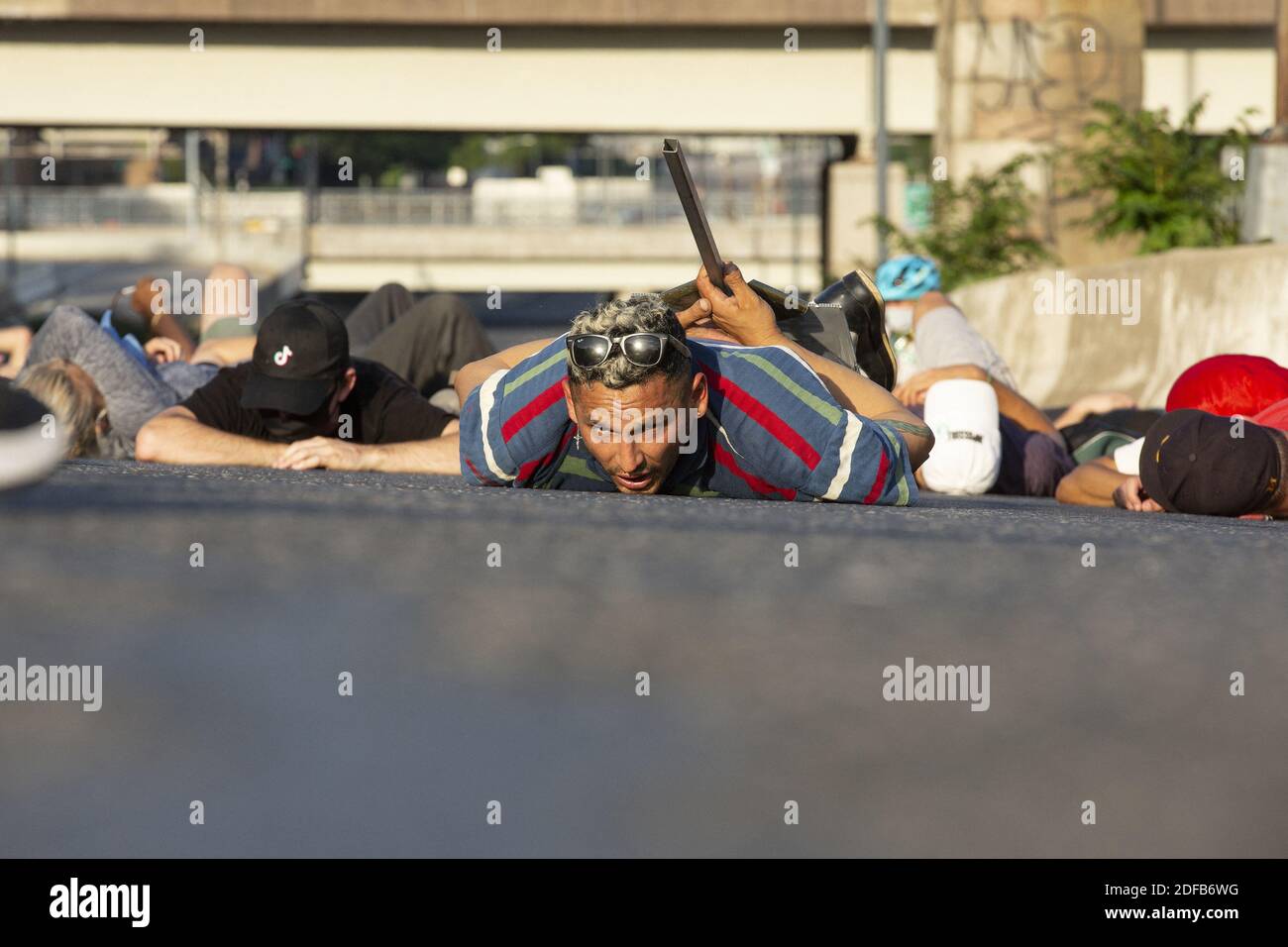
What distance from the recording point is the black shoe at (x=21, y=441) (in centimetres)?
227

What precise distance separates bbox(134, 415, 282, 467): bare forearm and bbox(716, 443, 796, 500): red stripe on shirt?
1894 mm

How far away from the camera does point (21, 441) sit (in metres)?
2.29

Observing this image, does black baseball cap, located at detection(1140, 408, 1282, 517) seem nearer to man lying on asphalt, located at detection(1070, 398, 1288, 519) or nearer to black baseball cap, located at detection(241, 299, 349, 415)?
man lying on asphalt, located at detection(1070, 398, 1288, 519)

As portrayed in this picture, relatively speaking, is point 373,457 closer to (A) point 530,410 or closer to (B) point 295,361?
(B) point 295,361

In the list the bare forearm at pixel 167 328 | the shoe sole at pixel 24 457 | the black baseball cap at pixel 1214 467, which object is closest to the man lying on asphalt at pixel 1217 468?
the black baseball cap at pixel 1214 467

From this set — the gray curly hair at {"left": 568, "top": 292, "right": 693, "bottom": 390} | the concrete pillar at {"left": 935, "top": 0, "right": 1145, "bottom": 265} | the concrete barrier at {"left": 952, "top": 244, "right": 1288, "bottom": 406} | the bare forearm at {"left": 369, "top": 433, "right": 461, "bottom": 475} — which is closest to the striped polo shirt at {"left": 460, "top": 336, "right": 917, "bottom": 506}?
the gray curly hair at {"left": 568, "top": 292, "right": 693, "bottom": 390}

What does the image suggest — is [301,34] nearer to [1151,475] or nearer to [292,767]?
[1151,475]

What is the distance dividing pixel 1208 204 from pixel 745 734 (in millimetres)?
11731

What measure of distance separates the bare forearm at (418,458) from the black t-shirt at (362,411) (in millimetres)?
463

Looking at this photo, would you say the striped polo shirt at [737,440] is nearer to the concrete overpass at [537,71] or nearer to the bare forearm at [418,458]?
the bare forearm at [418,458]

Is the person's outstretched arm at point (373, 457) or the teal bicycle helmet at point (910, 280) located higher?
the teal bicycle helmet at point (910, 280)

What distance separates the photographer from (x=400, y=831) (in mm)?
2131

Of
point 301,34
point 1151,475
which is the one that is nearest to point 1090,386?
point 1151,475
